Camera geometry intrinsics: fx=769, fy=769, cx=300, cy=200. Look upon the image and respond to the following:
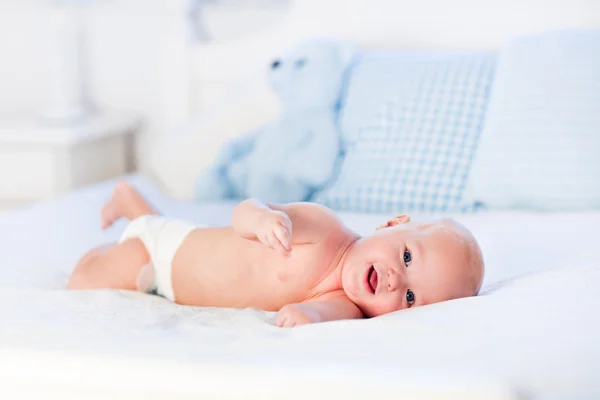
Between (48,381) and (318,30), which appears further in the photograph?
(318,30)

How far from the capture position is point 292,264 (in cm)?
118

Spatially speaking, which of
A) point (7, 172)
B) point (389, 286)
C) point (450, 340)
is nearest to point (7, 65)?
point (7, 172)

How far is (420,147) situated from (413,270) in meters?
0.78

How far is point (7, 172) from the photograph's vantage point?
2324mm

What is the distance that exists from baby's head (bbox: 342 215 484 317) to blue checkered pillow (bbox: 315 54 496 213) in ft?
2.12

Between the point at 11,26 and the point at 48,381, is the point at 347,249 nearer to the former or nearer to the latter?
the point at 48,381

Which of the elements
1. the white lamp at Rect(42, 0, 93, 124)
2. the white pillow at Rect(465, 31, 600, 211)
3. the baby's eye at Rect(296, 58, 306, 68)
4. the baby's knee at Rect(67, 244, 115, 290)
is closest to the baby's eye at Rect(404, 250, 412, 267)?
the baby's knee at Rect(67, 244, 115, 290)

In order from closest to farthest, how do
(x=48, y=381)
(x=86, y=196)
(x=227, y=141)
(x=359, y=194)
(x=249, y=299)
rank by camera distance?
(x=48, y=381), (x=249, y=299), (x=359, y=194), (x=86, y=196), (x=227, y=141)

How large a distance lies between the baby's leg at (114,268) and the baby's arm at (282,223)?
0.78 feet

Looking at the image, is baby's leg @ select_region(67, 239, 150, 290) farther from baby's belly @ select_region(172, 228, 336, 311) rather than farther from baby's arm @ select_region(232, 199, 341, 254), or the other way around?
baby's arm @ select_region(232, 199, 341, 254)

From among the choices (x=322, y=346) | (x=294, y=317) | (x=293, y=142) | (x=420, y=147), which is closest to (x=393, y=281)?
(x=294, y=317)

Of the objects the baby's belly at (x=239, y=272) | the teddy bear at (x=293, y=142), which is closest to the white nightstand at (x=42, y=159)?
the teddy bear at (x=293, y=142)

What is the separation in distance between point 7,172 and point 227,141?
2.31 ft

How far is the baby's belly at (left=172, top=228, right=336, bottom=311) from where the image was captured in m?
1.17
